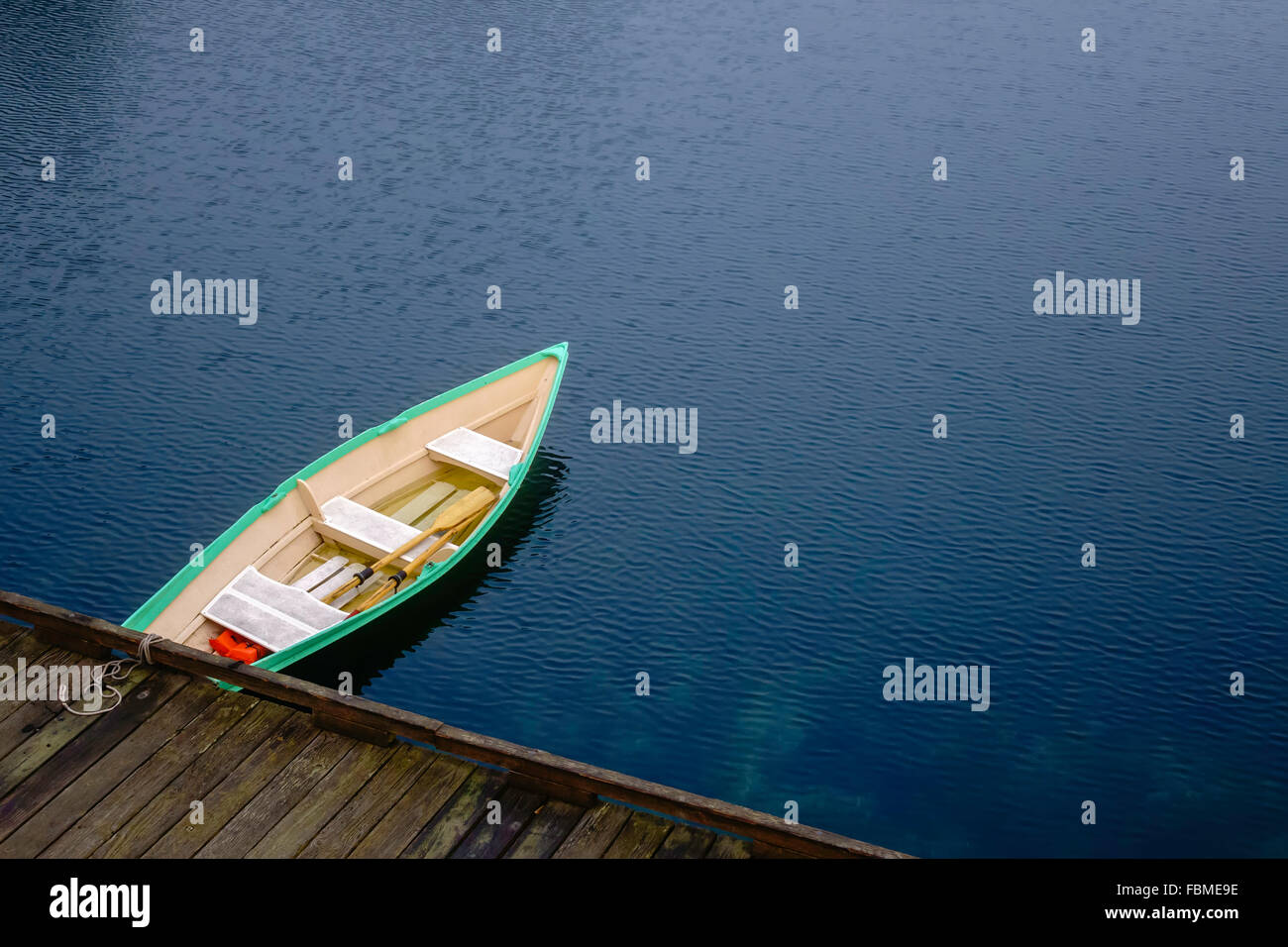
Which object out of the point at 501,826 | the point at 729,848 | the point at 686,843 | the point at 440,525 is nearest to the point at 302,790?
the point at 501,826

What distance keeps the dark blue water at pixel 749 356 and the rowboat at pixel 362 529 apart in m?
1.39

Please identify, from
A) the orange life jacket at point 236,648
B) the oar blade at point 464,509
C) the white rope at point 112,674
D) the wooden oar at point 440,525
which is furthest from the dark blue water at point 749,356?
the white rope at point 112,674

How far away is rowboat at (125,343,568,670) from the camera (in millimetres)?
24328

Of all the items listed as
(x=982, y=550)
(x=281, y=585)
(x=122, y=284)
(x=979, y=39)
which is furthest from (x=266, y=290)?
(x=979, y=39)

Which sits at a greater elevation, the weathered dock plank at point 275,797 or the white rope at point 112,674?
the white rope at point 112,674

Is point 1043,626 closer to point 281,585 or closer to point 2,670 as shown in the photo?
point 281,585

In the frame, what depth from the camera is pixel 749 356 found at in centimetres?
3769

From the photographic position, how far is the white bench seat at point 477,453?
98.2ft

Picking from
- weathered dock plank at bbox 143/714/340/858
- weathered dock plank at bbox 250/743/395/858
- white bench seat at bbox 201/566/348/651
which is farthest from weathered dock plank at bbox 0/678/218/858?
white bench seat at bbox 201/566/348/651

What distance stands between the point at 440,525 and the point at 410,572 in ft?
5.48

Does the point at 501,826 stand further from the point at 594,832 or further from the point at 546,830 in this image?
the point at 594,832

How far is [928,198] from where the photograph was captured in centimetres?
4588

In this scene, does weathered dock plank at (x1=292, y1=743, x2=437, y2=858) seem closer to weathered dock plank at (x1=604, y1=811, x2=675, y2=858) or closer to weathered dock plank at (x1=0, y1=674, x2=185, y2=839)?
weathered dock plank at (x1=604, y1=811, x2=675, y2=858)

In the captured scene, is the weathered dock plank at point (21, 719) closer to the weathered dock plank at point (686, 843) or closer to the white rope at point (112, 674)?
the white rope at point (112, 674)
